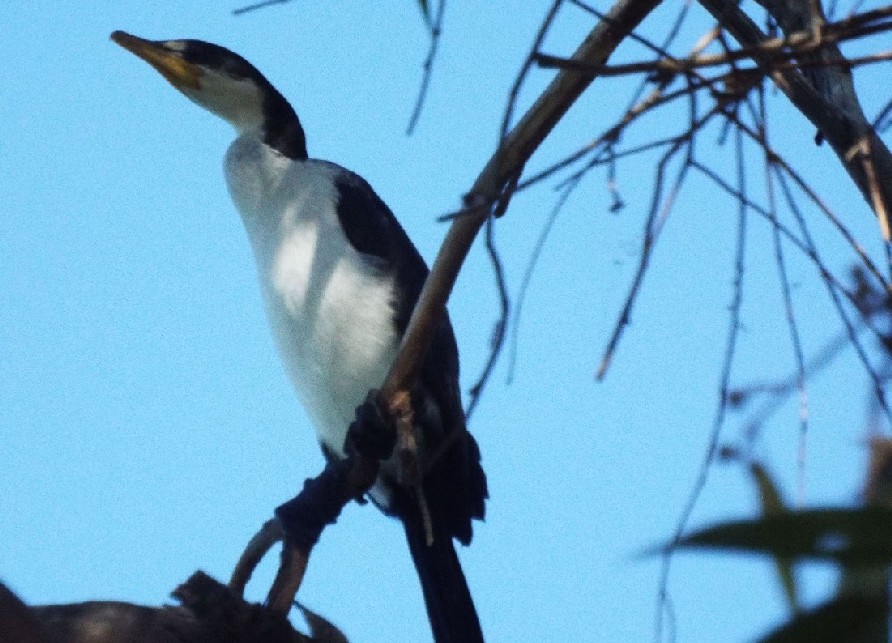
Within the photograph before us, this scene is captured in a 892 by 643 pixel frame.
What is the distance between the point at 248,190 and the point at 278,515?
1227 millimetres

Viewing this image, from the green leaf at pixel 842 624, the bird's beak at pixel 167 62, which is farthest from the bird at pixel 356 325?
the green leaf at pixel 842 624

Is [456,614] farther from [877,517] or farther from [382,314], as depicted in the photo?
[877,517]

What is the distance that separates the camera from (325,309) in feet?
9.45

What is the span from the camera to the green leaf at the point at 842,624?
0.77 metres

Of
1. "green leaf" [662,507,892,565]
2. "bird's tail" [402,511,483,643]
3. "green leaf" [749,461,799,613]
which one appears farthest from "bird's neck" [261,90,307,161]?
"green leaf" [662,507,892,565]

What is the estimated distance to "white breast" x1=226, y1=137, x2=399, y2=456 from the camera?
9.48ft

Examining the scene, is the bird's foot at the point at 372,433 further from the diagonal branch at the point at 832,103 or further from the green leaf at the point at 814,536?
the green leaf at the point at 814,536

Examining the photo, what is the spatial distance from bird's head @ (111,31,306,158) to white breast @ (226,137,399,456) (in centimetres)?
47

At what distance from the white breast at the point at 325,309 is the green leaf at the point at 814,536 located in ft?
6.97

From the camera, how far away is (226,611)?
1826 millimetres

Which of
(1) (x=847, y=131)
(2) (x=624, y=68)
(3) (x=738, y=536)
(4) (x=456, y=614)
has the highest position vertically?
(1) (x=847, y=131)

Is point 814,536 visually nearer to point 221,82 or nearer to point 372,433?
point 372,433

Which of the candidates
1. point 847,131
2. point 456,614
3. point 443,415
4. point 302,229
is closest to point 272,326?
point 302,229

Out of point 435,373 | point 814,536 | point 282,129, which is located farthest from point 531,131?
point 282,129
